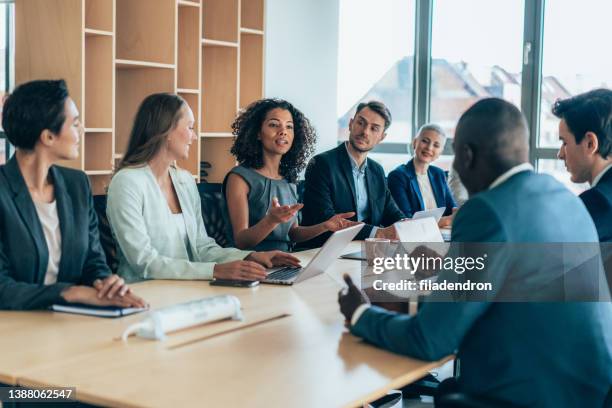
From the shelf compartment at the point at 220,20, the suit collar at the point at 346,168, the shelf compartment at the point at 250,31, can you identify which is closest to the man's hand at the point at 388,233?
the suit collar at the point at 346,168

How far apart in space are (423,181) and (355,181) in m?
1.02

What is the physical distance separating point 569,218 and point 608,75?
4589 mm

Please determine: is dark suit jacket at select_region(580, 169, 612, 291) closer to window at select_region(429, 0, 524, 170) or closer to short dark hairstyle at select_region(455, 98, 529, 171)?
short dark hairstyle at select_region(455, 98, 529, 171)

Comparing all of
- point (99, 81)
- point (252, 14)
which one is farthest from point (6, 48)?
point (252, 14)

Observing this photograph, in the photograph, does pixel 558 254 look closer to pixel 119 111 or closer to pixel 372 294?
pixel 372 294

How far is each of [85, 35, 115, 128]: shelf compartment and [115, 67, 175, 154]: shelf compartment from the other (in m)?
0.41

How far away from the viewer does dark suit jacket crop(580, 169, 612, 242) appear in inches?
101

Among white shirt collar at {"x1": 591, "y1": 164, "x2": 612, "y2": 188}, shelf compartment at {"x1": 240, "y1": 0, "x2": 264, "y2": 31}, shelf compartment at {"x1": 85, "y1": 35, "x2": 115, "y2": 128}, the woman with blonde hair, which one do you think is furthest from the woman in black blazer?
shelf compartment at {"x1": 240, "y1": 0, "x2": 264, "y2": 31}

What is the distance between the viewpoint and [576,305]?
1.87 m

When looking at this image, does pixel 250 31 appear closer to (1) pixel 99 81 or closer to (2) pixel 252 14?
(2) pixel 252 14

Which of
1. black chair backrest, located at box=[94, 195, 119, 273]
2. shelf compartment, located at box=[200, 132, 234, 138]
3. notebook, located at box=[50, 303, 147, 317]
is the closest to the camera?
notebook, located at box=[50, 303, 147, 317]

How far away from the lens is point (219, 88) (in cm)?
598

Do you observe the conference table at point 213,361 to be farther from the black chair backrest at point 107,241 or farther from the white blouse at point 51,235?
the black chair backrest at point 107,241

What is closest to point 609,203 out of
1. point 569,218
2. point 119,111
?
point 569,218
